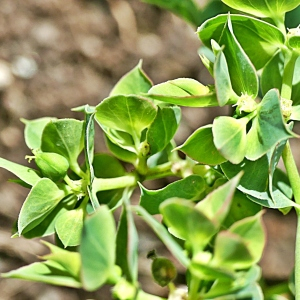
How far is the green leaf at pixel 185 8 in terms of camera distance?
135 cm

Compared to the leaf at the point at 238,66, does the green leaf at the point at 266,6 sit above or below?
above

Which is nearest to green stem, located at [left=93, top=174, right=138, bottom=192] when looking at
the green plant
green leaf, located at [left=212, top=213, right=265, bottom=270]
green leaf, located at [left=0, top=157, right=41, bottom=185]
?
the green plant

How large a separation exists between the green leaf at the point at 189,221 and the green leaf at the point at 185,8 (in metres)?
0.87

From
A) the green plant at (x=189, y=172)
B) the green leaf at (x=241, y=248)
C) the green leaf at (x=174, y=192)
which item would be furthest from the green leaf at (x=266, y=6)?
the green leaf at (x=241, y=248)

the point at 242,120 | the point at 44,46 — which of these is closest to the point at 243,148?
the point at 242,120

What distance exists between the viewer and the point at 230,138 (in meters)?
0.73

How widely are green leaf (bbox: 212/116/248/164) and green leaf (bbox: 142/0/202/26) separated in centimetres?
66

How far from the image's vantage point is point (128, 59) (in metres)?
2.57

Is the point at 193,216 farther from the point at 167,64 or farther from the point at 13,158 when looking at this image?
the point at 167,64

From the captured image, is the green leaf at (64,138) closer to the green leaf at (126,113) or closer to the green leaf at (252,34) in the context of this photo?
the green leaf at (126,113)

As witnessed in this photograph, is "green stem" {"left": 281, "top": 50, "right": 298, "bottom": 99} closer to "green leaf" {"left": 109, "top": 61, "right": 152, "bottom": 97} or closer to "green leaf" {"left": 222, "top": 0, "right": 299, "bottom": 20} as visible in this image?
"green leaf" {"left": 222, "top": 0, "right": 299, "bottom": 20}

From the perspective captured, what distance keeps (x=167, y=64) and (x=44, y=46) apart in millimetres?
640

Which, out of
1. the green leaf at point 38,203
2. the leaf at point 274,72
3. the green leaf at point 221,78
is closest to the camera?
the green leaf at point 221,78

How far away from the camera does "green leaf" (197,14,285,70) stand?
32.1 inches
